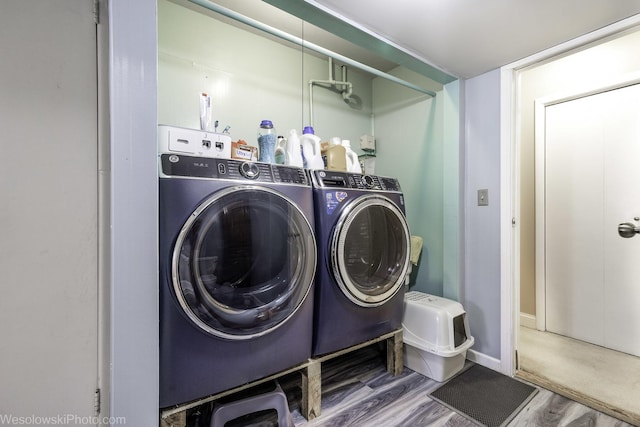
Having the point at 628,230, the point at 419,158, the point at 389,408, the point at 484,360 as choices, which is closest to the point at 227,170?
the point at 389,408

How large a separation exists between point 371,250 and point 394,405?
0.83 meters

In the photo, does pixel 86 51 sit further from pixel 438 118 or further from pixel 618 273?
pixel 618 273

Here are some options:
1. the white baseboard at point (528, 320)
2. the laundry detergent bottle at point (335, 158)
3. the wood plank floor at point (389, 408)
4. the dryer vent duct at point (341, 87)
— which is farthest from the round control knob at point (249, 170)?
the white baseboard at point (528, 320)

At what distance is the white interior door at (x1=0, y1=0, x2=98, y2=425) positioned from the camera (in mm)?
899

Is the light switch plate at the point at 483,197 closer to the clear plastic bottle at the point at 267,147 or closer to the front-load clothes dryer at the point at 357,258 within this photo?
the front-load clothes dryer at the point at 357,258

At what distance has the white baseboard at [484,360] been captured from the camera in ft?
5.96

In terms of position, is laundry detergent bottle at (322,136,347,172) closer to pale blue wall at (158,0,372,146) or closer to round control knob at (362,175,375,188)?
round control knob at (362,175,375,188)

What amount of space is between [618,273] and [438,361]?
1629mm

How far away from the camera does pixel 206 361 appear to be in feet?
3.55

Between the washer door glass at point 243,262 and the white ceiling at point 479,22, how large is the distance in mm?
1016

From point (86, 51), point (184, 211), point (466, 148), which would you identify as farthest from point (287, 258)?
point (466, 148)

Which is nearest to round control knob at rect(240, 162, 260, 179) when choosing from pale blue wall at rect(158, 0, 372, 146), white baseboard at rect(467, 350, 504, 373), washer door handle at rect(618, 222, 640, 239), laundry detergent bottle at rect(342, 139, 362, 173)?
laundry detergent bottle at rect(342, 139, 362, 173)

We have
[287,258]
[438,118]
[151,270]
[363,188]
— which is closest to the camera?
[151,270]

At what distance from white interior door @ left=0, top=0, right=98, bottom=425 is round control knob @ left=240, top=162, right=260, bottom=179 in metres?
0.52
